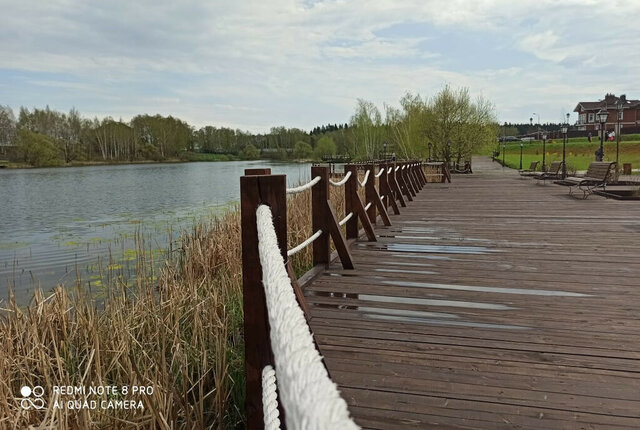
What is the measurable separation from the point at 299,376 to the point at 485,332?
2442 mm

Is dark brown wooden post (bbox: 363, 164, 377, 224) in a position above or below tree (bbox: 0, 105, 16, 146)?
below

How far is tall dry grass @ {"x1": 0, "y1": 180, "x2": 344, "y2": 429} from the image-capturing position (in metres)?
2.53

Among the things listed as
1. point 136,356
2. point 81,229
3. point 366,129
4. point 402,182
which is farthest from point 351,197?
point 366,129

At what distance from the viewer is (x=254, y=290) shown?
6.87 ft

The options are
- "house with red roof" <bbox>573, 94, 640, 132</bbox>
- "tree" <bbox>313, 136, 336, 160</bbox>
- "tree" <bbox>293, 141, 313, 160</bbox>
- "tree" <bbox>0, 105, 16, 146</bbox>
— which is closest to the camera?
"tree" <bbox>0, 105, 16, 146</bbox>

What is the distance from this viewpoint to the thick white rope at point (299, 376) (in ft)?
1.73

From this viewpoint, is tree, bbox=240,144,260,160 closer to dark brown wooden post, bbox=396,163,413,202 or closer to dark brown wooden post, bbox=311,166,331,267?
dark brown wooden post, bbox=396,163,413,202

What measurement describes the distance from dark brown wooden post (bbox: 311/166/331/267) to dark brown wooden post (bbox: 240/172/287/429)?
6.28ft

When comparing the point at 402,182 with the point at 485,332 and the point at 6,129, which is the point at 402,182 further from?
the point at 6,129

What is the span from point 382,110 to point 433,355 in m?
61.8

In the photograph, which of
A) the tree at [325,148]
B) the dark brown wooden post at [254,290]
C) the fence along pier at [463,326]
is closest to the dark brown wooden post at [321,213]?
the fence along pier at [463,326]

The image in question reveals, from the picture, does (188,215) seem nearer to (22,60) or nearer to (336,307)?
(336,307)

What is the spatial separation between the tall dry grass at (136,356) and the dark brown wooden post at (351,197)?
91 cm

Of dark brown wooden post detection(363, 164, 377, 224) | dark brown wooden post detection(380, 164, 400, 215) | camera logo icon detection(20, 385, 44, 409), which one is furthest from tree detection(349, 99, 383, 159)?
camera logo icon detection(20, 385, 44, 409)
